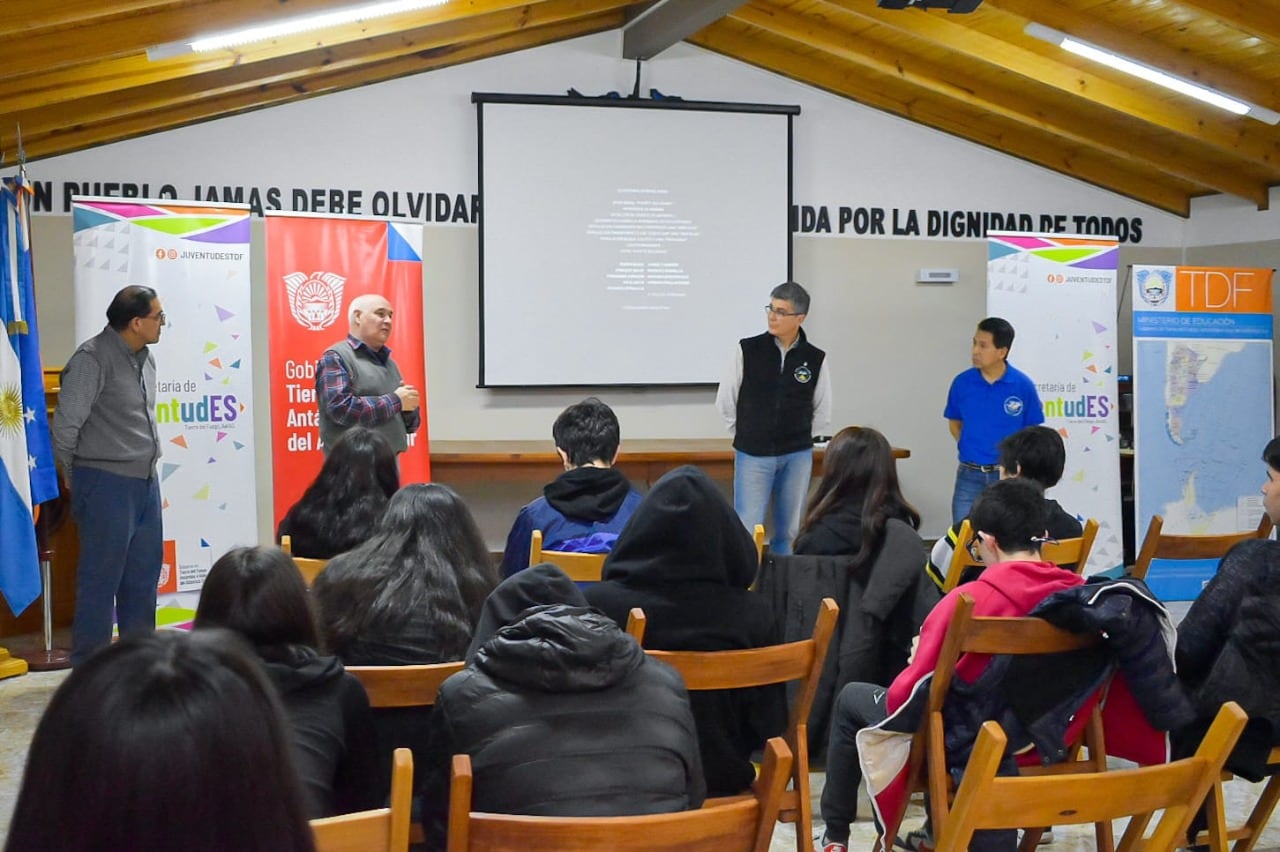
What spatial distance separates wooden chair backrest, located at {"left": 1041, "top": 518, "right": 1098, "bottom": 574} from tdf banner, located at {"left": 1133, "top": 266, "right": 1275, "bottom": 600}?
10.6 ft

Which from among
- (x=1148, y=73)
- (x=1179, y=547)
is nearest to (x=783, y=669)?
(x=1179, y=547)

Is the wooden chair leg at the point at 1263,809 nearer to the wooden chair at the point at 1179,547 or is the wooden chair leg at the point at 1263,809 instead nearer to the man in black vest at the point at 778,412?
the wooden chair at the point at 1179,547

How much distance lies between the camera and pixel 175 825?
0.79 metres

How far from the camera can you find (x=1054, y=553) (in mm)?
3359

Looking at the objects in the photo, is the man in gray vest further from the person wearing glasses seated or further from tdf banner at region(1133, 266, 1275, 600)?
tdf banner at region(1133, 266, 1275, 600)

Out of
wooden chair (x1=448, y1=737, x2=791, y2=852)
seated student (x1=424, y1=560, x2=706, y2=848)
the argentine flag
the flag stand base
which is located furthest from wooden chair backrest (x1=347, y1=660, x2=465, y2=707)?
the flag stand base

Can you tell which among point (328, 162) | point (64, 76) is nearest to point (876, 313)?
point (328, 162)

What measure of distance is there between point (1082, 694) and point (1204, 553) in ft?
4.17

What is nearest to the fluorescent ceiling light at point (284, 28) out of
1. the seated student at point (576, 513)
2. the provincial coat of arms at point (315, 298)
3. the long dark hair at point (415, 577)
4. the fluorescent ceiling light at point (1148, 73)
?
the provincial coat of arms at point (315, 298)

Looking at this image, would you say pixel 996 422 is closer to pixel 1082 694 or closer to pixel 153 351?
pixel 1082 694

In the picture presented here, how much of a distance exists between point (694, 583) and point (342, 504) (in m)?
1.18

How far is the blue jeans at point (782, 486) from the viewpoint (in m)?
5.41

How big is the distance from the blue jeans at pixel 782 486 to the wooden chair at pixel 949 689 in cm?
279

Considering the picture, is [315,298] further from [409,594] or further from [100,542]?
[409,594]
